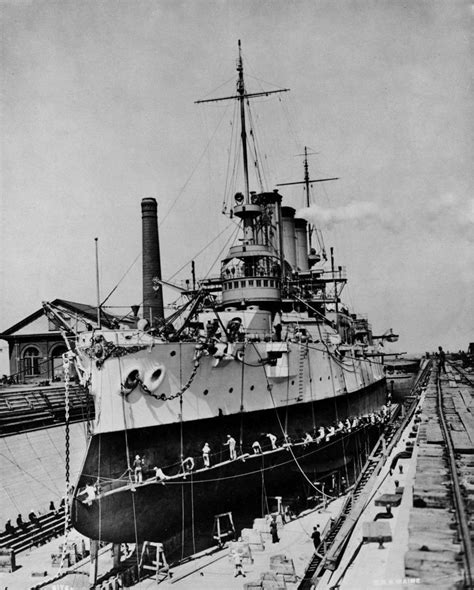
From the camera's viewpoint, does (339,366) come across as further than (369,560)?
Yes

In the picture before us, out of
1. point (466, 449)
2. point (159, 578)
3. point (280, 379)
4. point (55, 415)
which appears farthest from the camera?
point (55, 415)

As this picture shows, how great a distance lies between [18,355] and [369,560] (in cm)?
2356

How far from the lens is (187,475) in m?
11.8

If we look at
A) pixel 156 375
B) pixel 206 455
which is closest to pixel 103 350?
pixel 156 375

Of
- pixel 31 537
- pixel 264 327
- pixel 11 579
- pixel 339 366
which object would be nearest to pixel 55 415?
pixel 31 537

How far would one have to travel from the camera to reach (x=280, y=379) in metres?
14.6

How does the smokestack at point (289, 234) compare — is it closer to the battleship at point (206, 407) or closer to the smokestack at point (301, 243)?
the smokestack at point (301, 243)

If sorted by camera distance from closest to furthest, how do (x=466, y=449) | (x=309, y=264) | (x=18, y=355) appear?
(x=466, y=449) < (x=18, y=355) < (x=309, y=264)

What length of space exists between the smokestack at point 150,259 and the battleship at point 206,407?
1.5 inches

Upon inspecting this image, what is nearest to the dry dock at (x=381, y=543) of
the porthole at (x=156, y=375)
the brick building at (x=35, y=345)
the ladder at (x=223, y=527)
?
the ladder at (x=223, y=527)

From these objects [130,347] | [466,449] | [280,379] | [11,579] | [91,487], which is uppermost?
[130,347]

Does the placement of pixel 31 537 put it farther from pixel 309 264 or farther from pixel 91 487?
pixel 309 264

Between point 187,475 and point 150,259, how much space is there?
25.6 ft

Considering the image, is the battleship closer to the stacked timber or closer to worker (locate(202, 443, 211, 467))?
worker (locate(202, 443, 211, 467))
